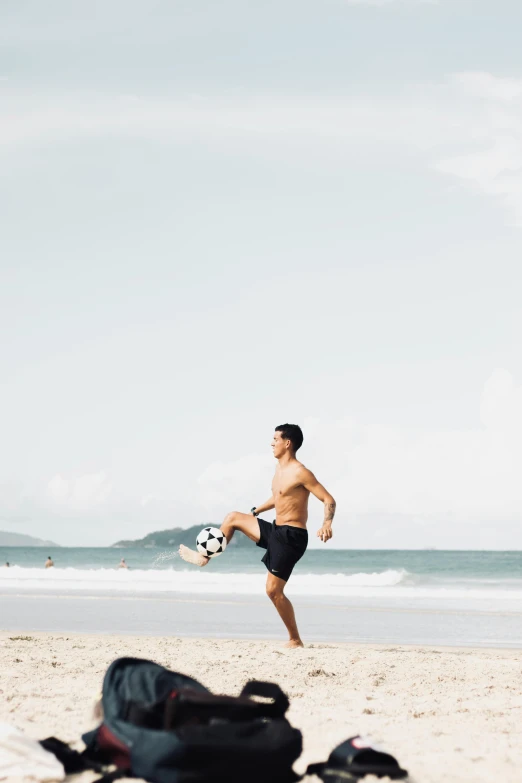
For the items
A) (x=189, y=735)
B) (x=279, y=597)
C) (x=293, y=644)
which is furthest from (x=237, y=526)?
(x=189, y=735)

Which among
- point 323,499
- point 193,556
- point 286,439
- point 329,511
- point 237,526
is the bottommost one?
point 193,556

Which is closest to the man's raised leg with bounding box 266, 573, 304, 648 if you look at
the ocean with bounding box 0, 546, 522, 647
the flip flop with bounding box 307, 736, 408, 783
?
the ocean with bounding box 0, 546, 522, 647

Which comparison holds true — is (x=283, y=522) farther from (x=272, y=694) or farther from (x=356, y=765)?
(x=356, y=765)

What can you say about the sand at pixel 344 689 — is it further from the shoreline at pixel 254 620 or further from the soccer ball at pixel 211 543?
the shoreline at pixel 254 620

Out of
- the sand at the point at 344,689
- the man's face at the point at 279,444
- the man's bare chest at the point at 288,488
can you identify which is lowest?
the sand at the point at 344,689

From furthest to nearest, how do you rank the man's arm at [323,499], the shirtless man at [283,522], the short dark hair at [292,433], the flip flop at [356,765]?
the short dark hair at [292,433] → the shirtless man at [283,522] → the man's arm at [323,499] → the flip flop at [356,765]

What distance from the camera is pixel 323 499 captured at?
795cm

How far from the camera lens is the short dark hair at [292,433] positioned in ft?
27.6

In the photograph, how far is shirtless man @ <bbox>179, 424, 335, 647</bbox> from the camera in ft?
27.0

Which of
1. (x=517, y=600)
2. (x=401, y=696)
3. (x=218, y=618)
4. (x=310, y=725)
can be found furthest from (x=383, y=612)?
(x=310, y=725)

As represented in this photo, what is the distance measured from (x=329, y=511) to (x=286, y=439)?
929 millimetres

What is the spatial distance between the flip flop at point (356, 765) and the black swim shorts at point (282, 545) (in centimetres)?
431

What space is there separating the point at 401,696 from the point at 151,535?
94.3 meters

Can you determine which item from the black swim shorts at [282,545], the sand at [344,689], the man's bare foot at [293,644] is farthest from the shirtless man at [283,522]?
the sand at [344,689]
